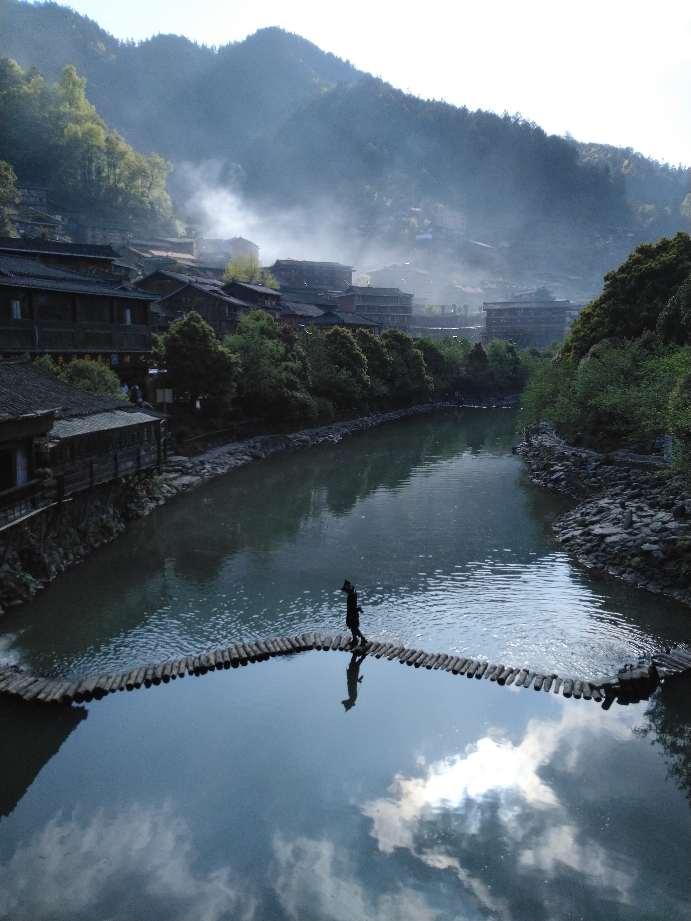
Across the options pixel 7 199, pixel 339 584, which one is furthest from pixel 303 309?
pixel 339 584

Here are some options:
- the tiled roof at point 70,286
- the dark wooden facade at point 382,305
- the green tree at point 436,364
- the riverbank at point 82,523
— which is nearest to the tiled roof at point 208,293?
the tiled roof at point 70,286

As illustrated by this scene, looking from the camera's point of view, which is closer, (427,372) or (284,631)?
(284,631)

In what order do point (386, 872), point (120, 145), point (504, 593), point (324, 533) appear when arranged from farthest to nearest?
point (120, 145) → point (324, 533) → point (504, 593) → point (386, 872)

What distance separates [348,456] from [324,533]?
1854 cm

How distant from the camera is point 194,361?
3884 cm

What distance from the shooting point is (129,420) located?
24047 mm

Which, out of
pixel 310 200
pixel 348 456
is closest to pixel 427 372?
pixel 348 456

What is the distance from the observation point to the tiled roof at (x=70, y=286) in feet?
99.7

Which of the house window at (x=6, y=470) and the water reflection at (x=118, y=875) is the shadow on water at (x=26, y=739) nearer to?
the water reflection at (x=118, y=875)

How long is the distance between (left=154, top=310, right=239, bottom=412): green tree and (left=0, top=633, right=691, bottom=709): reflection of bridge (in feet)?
83.1

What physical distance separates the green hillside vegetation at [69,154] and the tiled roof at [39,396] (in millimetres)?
77197

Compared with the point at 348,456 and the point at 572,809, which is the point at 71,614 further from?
the point at 348,456

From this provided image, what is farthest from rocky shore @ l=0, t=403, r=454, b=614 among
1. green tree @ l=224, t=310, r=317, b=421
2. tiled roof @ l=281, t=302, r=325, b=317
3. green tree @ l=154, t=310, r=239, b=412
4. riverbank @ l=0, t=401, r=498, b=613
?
tiled roof @ l=281, t=302, r=325, b=317

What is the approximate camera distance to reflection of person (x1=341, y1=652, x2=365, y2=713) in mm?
14297
